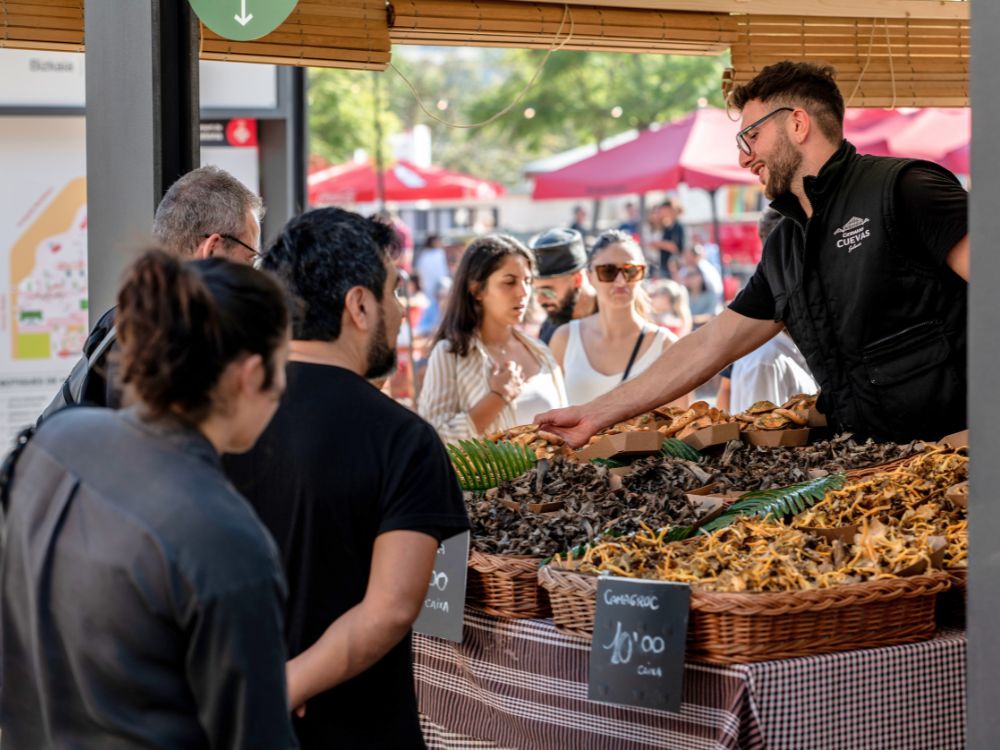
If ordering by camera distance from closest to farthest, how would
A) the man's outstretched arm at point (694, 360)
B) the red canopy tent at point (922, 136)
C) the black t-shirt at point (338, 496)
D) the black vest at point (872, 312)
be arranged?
the black t-shirt at point (338, 496) → the black vest at point (872, 312) → the man's outstretched arm at point (694, 360) → the red canopy tent at point (922, 136)

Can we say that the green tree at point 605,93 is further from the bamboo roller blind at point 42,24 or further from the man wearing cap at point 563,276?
the bamboo roller blind at point 42,24

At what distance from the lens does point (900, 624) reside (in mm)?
2395

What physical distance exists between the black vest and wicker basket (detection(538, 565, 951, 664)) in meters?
1.02

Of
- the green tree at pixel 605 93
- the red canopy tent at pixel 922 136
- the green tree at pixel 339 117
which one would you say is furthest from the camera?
the green tree at pixel 605 93

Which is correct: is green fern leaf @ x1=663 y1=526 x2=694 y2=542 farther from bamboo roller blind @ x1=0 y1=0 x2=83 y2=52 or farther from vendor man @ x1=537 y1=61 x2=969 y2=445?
bamboo roller blind @ x1=0 y1=0 x2=83 y2=52

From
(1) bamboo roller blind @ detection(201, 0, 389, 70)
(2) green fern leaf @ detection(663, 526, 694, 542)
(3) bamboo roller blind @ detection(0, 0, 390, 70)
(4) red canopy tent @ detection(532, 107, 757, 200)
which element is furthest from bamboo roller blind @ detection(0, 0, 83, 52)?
(4) red canopy tent @ detection(532, 107, 757, 200)

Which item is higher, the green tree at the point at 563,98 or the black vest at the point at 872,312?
the green tree at the point at 563,98

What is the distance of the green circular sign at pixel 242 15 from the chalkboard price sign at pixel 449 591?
1459 millimetres

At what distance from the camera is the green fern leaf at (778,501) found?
2.74 metres

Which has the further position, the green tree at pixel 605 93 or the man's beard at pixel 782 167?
the green tree at pixel 605 93

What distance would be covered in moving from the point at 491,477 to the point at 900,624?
3.84 feet

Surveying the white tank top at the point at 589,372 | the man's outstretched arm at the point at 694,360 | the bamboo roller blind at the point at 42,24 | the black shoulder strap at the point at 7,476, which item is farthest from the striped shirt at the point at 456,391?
the black shoulder strap at the point at 7,476

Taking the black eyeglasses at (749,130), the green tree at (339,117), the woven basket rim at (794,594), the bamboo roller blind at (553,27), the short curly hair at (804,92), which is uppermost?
the green tree at (339,117)

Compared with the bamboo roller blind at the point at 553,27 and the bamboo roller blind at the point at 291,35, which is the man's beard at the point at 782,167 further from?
the bamboo roller blind at the point at 291,35
